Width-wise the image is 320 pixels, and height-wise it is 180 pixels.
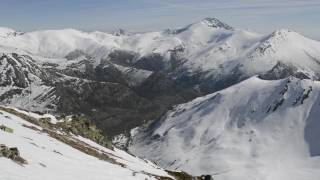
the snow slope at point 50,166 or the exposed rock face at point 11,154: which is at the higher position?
the exposed rock face at point 11,154

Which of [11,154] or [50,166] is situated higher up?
[11,154]

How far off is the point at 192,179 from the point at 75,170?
1364 inches

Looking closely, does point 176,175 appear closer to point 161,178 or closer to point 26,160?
point 161,178

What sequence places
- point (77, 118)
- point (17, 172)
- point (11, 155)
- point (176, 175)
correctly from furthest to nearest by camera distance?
point (77, 118)
point (176, 175)
point (11, 155)
point (17, 172)

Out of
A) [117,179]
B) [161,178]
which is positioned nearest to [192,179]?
[161,178]

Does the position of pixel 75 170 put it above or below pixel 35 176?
below

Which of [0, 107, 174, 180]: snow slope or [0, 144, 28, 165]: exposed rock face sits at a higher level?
[0, 144, 28, 165]: exposed rock face

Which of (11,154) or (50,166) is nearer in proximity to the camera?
(11,154)

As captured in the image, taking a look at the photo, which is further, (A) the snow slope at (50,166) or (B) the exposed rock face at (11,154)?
(B) the exposed rock face at (11,154)

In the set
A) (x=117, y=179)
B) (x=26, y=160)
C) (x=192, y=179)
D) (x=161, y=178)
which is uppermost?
(x=26, y=160)

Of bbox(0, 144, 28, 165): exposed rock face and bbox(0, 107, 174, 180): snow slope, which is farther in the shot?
bbox(0, 144, 28, 165): exposed rock face

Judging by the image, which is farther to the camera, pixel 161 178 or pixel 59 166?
pixel 161 178

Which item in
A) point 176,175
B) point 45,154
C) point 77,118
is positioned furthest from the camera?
point 77,118

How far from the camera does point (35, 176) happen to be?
38156 millimetres
